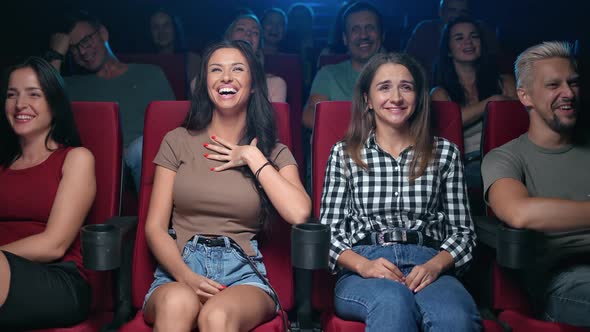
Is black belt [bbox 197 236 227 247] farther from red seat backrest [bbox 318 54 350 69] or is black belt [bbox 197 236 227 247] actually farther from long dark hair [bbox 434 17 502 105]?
red seat backrest [bbox 318 54 350 69]

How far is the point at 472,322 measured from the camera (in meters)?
1.41

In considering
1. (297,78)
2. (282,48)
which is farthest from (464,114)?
(282,48)

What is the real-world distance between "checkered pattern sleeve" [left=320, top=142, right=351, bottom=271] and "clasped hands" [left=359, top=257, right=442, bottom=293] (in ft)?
0.38

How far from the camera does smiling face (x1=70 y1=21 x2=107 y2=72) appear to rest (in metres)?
2.75

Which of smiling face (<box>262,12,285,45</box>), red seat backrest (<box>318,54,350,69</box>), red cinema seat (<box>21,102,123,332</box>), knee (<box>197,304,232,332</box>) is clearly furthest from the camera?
smiling face (<box>262,12,285,45</box>)

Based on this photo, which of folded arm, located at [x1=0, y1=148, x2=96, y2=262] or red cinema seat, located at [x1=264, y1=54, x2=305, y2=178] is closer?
folded arm, located at [x1=0, y1=148, x2=96, y2=262]

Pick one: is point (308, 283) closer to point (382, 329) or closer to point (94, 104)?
point (382, 329)

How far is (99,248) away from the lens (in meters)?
1.41

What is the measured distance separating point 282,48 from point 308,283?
2479mm

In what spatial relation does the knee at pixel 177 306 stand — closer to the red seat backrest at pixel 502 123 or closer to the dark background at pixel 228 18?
the red seat backrest at pixel 502 123

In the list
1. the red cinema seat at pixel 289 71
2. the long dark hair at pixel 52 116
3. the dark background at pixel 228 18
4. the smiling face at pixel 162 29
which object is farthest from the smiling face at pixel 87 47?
the dark background at pixel 228 18

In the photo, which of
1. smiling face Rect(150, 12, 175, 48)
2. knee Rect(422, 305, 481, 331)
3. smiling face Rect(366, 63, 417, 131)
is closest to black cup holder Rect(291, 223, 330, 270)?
knee Rect(422, 305, 481, 331)

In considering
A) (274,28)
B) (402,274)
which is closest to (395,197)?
(402,274)

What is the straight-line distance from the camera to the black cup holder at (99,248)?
1408 millimetres
